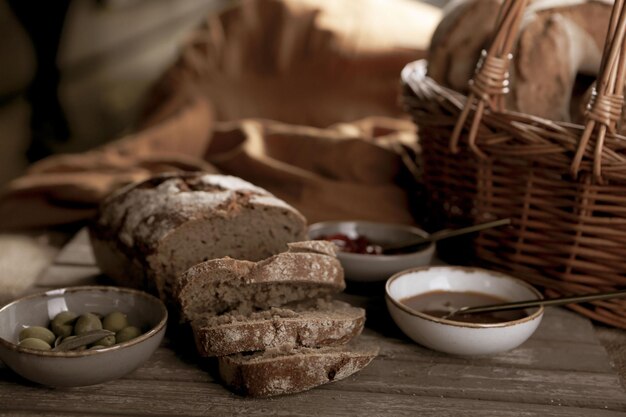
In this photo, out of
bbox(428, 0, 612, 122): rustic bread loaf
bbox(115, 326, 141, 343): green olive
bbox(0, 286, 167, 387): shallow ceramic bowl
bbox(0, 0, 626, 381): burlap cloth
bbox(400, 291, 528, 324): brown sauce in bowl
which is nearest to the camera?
bbox(0, 286, 167, 387): shallow ceramic bowl

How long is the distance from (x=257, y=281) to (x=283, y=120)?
2.32 metres

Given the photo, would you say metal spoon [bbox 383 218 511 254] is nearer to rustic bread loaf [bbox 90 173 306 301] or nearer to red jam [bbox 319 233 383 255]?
red jam [bbox 319 233 383 255]

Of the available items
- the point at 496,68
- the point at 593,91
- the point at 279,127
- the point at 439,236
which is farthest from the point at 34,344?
the point at 279,127

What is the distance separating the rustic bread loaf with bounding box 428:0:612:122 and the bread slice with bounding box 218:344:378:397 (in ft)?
2.87

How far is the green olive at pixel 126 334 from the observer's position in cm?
154

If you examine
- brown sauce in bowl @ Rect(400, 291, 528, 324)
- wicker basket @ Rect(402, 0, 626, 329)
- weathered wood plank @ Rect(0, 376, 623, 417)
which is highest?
wicker basket @ Rect(402, 0, 626, 329)

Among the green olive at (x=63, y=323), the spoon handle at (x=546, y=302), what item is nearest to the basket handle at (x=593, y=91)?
the spoon handle at (x=546, y=302)

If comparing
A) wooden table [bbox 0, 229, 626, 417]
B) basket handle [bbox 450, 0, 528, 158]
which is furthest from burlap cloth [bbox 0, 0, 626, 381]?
basket handle [bbox 450, 0, 528, 158]

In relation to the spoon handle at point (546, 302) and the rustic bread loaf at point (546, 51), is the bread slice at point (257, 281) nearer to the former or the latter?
the spoon handle at point (546, 302)

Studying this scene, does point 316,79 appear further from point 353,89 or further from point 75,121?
point 75,121

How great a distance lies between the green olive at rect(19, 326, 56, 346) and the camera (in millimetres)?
1518

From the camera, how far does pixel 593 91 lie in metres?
1.63

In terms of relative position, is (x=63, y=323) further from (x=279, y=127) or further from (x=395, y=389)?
(x=279, y=127)

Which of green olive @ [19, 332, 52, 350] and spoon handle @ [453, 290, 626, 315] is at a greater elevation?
spoon handle @ [453, 290, 626, 315]
